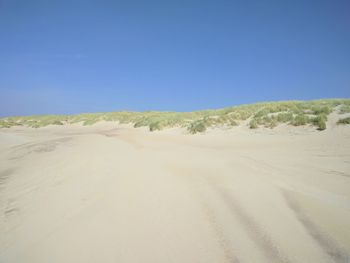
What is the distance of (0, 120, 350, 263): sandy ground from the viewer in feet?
7.30

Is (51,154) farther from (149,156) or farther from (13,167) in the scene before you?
(149,156)

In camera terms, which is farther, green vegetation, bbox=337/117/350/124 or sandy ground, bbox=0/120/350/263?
green vegetation, bbox=337/117/350/124

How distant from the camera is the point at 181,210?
3000mm

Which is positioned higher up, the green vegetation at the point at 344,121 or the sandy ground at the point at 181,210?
the green vegetation at the point at 344,121

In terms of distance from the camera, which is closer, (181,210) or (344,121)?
(181,210)

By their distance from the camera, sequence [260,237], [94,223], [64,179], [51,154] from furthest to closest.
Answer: [51,154]
[64,179]
[94,223]
[260,237]

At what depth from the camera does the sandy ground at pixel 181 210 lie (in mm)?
2227

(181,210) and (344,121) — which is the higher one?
(344,121)

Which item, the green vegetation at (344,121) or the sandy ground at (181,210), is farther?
the green vegetation at (344,121)

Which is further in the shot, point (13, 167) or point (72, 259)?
point (13, 167)

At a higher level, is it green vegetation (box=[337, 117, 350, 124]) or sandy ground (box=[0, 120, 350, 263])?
green vegetation (box=[337, 117, 350, 124])

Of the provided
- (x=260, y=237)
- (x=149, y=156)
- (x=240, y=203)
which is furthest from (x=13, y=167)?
(x=260, y=237)

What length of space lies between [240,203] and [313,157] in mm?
2847

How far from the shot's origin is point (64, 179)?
4500mm
